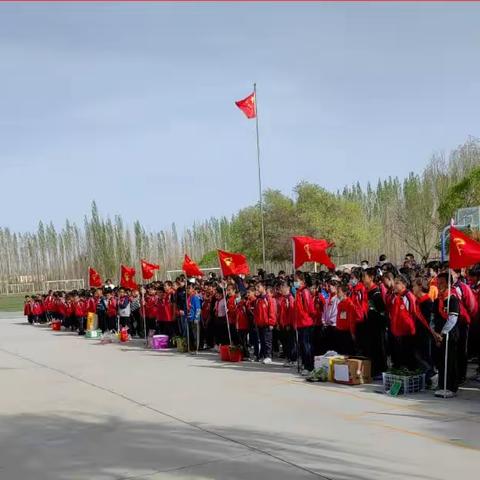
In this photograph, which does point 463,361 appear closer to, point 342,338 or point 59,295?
point 342,338

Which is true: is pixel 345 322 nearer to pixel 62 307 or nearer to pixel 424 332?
pixel 424 332

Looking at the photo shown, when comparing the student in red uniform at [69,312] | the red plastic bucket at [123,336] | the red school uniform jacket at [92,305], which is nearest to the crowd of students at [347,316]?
the red plastic bucket at [123,336]

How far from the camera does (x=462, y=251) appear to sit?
933cm

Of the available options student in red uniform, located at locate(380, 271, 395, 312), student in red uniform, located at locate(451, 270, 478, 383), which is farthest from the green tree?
student in red uniform, located at locate(451, 270, 478, 383)

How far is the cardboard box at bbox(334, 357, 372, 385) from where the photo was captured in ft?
34.4

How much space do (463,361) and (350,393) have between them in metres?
1.80

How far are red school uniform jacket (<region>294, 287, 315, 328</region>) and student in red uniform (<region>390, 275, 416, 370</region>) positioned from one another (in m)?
2.13

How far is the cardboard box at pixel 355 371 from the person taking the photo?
10477 millimetres

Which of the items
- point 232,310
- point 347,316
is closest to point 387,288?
point 347,316

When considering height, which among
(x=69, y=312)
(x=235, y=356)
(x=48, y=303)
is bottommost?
(x=235, y=356)

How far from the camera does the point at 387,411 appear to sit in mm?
8484

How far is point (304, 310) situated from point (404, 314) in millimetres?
2523

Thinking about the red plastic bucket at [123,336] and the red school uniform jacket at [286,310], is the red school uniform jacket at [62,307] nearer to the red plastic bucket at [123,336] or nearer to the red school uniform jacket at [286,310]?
the red plastic bucket at [123,336]

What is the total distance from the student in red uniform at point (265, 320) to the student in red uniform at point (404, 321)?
12.1 ft
